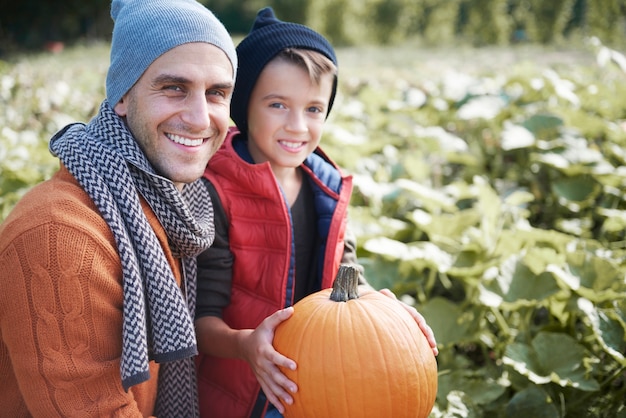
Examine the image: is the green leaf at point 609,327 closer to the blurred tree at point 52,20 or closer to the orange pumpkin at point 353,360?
the orange pumpkin at point 353,360

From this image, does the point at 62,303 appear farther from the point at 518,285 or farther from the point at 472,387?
the point at 518,285

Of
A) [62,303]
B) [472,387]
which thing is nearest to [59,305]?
[62,303]

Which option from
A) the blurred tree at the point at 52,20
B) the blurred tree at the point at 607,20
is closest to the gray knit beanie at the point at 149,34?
the blurred tree at the point at 607,20

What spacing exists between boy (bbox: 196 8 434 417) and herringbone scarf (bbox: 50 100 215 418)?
27 cm

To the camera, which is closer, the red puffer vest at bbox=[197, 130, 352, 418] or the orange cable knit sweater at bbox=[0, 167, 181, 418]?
the orange cable knit sweater at bbox=[0, 167, 181, 418]

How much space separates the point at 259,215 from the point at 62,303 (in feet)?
2.45

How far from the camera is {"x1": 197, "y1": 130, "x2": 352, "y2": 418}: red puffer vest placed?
2.09 m

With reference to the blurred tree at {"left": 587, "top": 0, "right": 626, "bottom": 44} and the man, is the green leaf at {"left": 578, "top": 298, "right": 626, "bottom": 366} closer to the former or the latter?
the man

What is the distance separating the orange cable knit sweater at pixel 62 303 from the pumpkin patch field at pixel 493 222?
0.65 meters

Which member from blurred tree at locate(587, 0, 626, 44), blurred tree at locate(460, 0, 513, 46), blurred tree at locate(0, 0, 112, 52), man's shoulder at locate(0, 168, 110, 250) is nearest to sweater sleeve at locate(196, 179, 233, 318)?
man's shoulder at locate(0, 168, 110, 250)

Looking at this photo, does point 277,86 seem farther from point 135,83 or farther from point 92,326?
point 92,326

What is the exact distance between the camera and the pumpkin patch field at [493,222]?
7.82 feet

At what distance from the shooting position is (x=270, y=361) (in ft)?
5.88

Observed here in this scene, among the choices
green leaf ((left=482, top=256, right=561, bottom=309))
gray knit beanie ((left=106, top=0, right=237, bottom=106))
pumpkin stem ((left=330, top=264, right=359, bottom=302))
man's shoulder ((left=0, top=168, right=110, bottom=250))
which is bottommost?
green leaf ((left=482, top=256, right=561, bottom=309))
